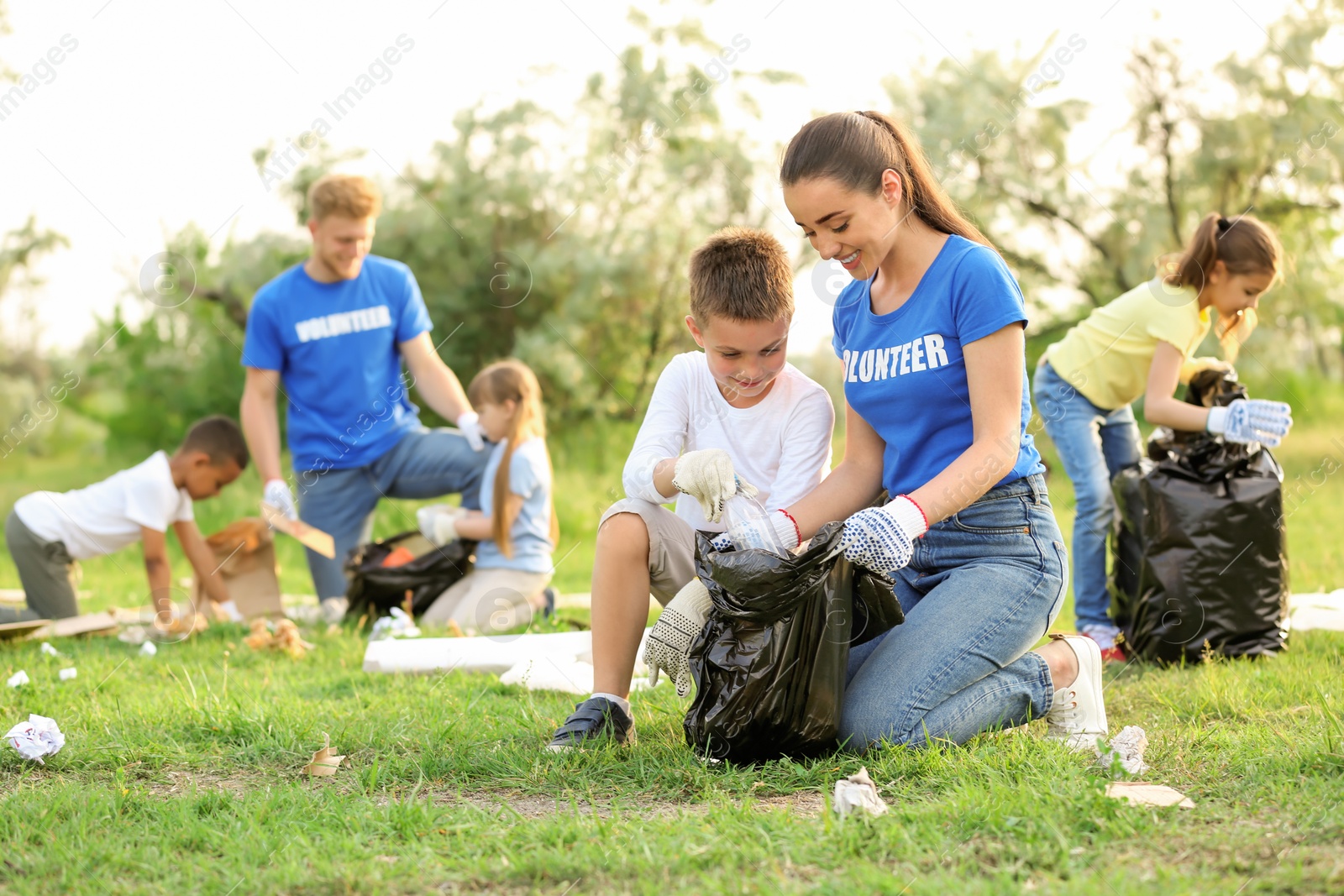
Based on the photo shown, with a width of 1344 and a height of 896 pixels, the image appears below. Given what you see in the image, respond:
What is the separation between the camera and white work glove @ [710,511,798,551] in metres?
2.52

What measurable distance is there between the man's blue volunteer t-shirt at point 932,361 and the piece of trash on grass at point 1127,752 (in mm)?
600

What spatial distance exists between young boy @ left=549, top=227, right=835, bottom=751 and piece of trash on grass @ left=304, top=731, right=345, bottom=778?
49cm

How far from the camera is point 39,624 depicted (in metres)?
4.45

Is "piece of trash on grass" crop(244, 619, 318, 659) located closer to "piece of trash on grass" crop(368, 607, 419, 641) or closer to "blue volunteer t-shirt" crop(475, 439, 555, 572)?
"piece of trash on grass" crop(368, 607, 419, 641)

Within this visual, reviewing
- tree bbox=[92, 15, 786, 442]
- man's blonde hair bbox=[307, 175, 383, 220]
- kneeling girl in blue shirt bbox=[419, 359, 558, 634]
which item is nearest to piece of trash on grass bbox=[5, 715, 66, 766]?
kneeling girl in blue shirt bbox=[419, 359, 558, 634]

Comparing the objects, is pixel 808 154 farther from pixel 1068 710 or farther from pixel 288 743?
pixel 288 743

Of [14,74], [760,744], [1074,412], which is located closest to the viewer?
[760,744]

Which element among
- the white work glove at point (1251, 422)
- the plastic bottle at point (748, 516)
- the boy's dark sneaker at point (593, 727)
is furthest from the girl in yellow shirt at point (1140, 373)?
the boy's dark sneaker at point (593, 727)

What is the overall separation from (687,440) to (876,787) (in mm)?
1033

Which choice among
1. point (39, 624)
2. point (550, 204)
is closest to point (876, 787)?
point (39, 624)

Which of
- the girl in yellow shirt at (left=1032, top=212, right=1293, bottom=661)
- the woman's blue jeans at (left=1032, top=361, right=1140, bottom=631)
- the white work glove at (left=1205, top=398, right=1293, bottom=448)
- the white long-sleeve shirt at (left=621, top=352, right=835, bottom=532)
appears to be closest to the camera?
the white long-sleeve shirt at (left=621, top=352, right=835, bottom=532)

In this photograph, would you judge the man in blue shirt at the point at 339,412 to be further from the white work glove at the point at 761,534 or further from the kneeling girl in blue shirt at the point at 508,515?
the white work glove at the point at 761,534

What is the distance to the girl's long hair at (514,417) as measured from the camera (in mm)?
4914

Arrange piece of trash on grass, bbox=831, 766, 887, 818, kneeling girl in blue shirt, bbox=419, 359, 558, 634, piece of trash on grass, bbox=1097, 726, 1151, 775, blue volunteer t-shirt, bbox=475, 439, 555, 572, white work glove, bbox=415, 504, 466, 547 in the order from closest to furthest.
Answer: piece of trash on grass, bbox=831, 766, 887, 818, piece of trash on grass, bbox=1097, 726, 1151, 775, kneeling girl in blue shirt, bbox=419, 359, 558, 634, blue volunteer t-shirt, bbox=475, 439, 555, 572, white work glove, bbox=415, 504, 466, 547
